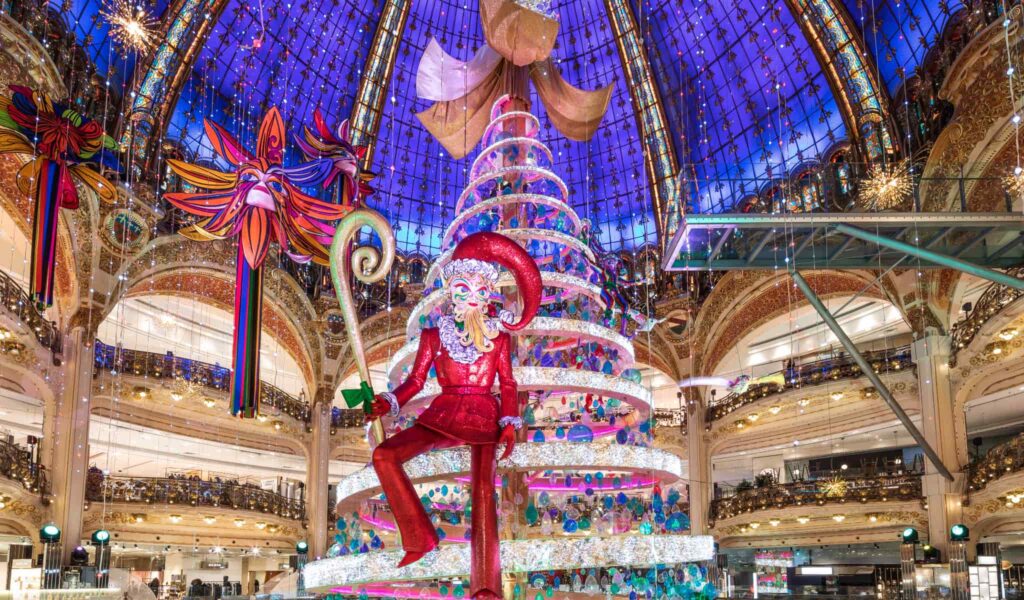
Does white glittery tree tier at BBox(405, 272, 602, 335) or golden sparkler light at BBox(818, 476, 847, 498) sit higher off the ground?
white glittery tree tier at BBox(405, 272, 602, 335)

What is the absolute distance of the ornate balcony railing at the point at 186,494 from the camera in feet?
67.7

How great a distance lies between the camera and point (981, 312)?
18094mm

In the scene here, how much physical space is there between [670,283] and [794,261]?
1372 cm

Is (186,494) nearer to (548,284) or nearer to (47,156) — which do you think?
(47,156)

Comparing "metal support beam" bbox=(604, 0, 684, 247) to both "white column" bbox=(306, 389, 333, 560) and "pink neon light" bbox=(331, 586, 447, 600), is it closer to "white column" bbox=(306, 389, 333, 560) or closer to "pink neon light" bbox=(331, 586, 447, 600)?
"white column" bbox=(306, 389, 333, 560)

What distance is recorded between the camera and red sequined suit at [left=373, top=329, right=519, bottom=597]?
191 inches

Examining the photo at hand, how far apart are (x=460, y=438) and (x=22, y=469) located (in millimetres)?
15851

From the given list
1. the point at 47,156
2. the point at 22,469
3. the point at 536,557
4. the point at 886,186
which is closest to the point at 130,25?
the point at 22,469

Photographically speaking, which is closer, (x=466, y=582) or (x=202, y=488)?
(x=466, y=582)

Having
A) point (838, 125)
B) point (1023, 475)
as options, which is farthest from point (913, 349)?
point (838, 125)

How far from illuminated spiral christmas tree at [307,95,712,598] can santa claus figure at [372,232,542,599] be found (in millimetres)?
198

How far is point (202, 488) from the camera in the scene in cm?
2330

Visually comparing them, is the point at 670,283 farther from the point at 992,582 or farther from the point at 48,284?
the point at 48,284

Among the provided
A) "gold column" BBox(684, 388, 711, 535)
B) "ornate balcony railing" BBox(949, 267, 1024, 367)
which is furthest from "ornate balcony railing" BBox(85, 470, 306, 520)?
"ornate balcony railing" BBox(949, 267, 1024, 367)
